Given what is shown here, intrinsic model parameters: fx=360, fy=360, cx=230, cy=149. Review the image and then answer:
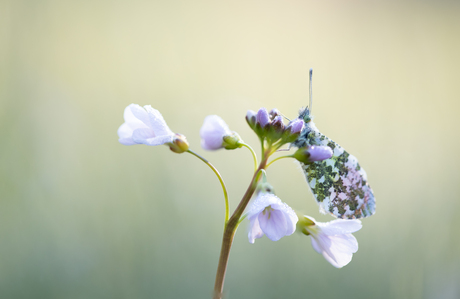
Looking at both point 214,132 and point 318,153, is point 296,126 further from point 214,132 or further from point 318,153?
point 214,132

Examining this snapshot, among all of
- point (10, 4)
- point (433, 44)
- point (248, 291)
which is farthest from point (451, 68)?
point (10, 4)

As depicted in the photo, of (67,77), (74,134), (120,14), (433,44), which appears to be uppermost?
(120,14)

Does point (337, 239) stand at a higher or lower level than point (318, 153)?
lower

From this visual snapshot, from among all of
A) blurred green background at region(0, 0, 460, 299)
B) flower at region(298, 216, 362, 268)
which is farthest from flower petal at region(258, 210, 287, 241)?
blurred green background at region(0, 0, 460, 299)

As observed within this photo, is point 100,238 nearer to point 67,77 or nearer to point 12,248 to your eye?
point 12,248

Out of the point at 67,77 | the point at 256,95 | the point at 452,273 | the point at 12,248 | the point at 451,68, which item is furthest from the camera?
the point at 451,68

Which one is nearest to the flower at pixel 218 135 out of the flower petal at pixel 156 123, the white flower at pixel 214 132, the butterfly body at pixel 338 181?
the white flower at pixel 214 132

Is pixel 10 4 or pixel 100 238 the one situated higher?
pixel 10 4

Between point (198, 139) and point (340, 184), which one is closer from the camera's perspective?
point (340, 184)

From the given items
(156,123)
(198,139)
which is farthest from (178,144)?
(198,139)
